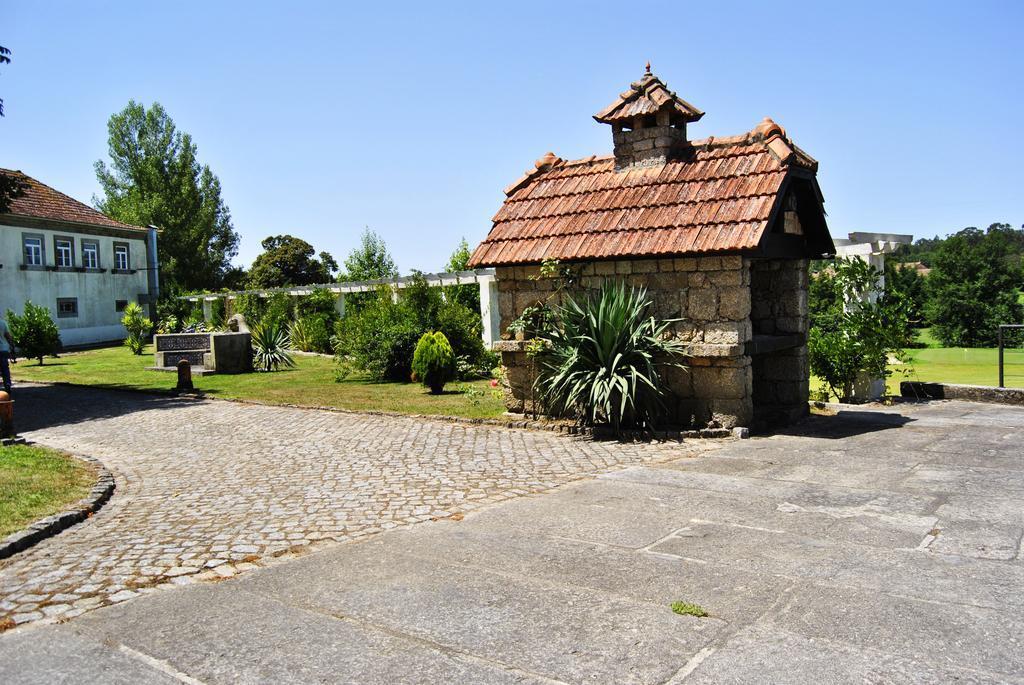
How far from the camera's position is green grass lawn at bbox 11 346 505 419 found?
45.8 ft

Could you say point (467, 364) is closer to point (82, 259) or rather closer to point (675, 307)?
point (675, 307)

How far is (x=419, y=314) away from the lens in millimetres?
19594

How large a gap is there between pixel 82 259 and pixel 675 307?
32.1 meters

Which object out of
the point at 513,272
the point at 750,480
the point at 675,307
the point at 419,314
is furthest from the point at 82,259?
the point at 750,480

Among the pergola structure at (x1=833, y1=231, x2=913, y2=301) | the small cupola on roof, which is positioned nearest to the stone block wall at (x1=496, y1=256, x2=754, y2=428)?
the small cupola on roof

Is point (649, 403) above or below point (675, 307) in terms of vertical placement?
below

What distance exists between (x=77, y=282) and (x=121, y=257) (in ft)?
10.2

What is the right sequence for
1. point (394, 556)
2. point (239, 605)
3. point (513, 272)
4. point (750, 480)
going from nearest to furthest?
point (239, 605) < point (394, 556) < point (750, 480) < point (513, 272)

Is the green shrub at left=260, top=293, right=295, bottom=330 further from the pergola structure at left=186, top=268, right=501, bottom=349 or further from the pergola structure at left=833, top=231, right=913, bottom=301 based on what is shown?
the pergola structure at left=833, top=231, right=913, bottom=301

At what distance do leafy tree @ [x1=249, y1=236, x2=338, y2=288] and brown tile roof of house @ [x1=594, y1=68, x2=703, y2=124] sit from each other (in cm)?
5133

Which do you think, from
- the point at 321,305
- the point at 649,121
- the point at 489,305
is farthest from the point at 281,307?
the point at 649,121

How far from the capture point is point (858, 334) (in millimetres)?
13164

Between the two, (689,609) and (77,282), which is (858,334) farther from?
(77,282)

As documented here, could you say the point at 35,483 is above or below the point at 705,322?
below
